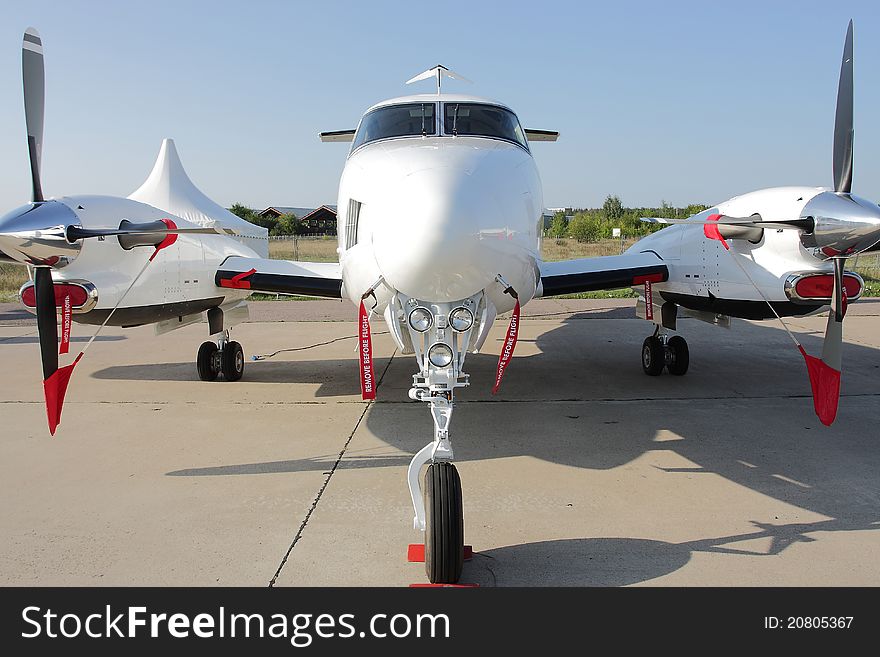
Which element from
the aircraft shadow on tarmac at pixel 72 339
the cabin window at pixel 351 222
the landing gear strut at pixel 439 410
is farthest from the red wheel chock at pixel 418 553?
the aircraft shadow on tarmac at pixel 72 339

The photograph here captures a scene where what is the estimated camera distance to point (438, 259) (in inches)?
151

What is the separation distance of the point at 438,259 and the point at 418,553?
1812 millimetres

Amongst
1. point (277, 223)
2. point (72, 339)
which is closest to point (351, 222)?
point (72, 339)

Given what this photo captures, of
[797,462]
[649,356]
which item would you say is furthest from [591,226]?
[797,462]

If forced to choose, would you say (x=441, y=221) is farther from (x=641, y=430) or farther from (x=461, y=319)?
(x=641, y=430)

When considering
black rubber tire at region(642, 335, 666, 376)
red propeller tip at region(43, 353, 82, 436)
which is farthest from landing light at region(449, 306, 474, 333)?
black rubber tire at region(642, 335, 666, 376)

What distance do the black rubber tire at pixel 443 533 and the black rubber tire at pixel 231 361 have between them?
586cm

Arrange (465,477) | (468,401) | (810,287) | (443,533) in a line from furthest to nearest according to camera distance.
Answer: (468,401) < (810,287) < (465,477) < (443,533)

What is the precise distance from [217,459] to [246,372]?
13.2 feet

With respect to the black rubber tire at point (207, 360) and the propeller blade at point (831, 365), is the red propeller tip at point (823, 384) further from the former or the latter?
the black rubber tire at point (207, 360)

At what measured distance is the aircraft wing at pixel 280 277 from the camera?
724 cm

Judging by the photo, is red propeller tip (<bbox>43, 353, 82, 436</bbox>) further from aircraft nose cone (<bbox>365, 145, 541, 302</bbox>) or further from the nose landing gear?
aircraft nose cone (<bbox>365, 145, 541, 302</bbox>)

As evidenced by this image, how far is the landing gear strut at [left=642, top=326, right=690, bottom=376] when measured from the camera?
9.17 m
